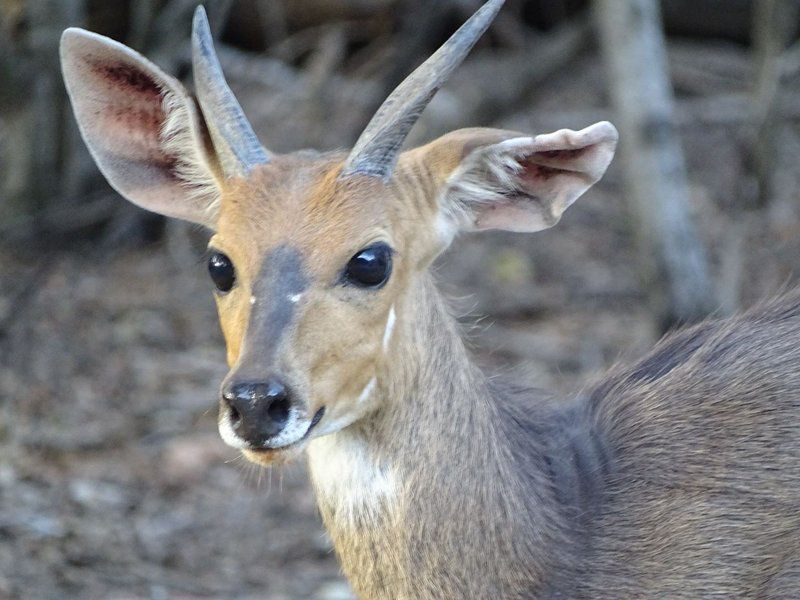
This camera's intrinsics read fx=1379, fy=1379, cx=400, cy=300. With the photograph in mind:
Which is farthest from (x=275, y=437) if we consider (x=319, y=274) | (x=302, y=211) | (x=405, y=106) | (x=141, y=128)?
(x=141, y=128)

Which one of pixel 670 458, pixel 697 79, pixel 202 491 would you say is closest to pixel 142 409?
pixel 202 491

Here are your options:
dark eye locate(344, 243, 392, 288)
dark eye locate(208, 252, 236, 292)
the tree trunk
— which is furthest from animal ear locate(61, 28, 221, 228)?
the tree trunk

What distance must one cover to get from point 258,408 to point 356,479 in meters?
0.68

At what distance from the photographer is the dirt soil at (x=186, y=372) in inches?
274

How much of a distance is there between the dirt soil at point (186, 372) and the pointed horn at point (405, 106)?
96cm

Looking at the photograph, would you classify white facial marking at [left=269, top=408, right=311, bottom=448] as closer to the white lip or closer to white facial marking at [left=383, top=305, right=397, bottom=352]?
the white lip

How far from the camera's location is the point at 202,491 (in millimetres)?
7781

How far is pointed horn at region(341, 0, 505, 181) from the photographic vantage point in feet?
14.8

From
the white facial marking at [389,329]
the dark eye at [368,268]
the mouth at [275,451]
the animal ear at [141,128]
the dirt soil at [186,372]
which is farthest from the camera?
the dirt soil at [186,372]

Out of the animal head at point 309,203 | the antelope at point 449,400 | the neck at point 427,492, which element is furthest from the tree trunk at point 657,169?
the neck at point 427,492

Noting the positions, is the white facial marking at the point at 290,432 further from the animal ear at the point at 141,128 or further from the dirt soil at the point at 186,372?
the animal ear at the point at 141,128

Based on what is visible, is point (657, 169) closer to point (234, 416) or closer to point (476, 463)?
point (476, 463)

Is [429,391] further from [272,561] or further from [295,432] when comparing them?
[272,561]

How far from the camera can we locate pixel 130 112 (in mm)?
5156
